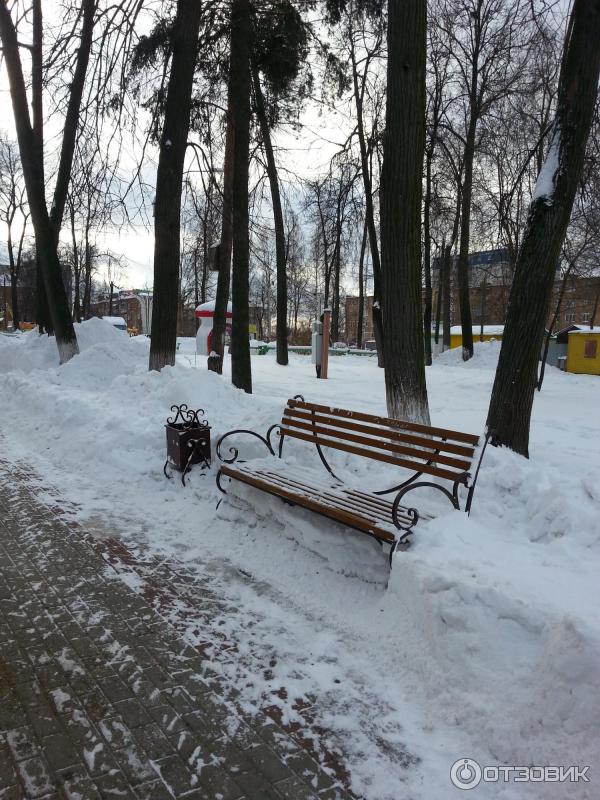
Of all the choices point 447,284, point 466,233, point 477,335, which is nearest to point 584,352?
point 466,233

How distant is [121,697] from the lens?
263 cm

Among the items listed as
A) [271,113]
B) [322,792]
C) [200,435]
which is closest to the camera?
[322,792]

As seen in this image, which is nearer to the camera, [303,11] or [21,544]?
[21,544]

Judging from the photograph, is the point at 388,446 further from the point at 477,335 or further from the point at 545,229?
the point at 477,335

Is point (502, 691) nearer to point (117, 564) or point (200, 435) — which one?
point (117, 564)

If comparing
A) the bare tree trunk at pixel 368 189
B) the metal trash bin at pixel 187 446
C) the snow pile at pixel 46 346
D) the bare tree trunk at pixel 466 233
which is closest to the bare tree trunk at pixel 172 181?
the snow pile at pixel 46 346

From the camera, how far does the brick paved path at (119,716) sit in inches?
85.7

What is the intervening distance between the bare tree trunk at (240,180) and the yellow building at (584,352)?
49.2ft

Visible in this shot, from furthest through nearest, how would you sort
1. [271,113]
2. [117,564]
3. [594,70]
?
[271,113] < [594,70] < [117,564]

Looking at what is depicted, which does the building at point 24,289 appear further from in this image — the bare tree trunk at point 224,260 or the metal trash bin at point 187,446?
the metal trash bin at point 187,446

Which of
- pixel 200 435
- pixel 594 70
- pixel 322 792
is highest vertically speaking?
pixel 594 70

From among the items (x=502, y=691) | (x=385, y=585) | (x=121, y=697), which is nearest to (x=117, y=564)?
(x=121, y=697)

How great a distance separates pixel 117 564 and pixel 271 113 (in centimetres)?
1107

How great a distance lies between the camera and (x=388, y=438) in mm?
4285
